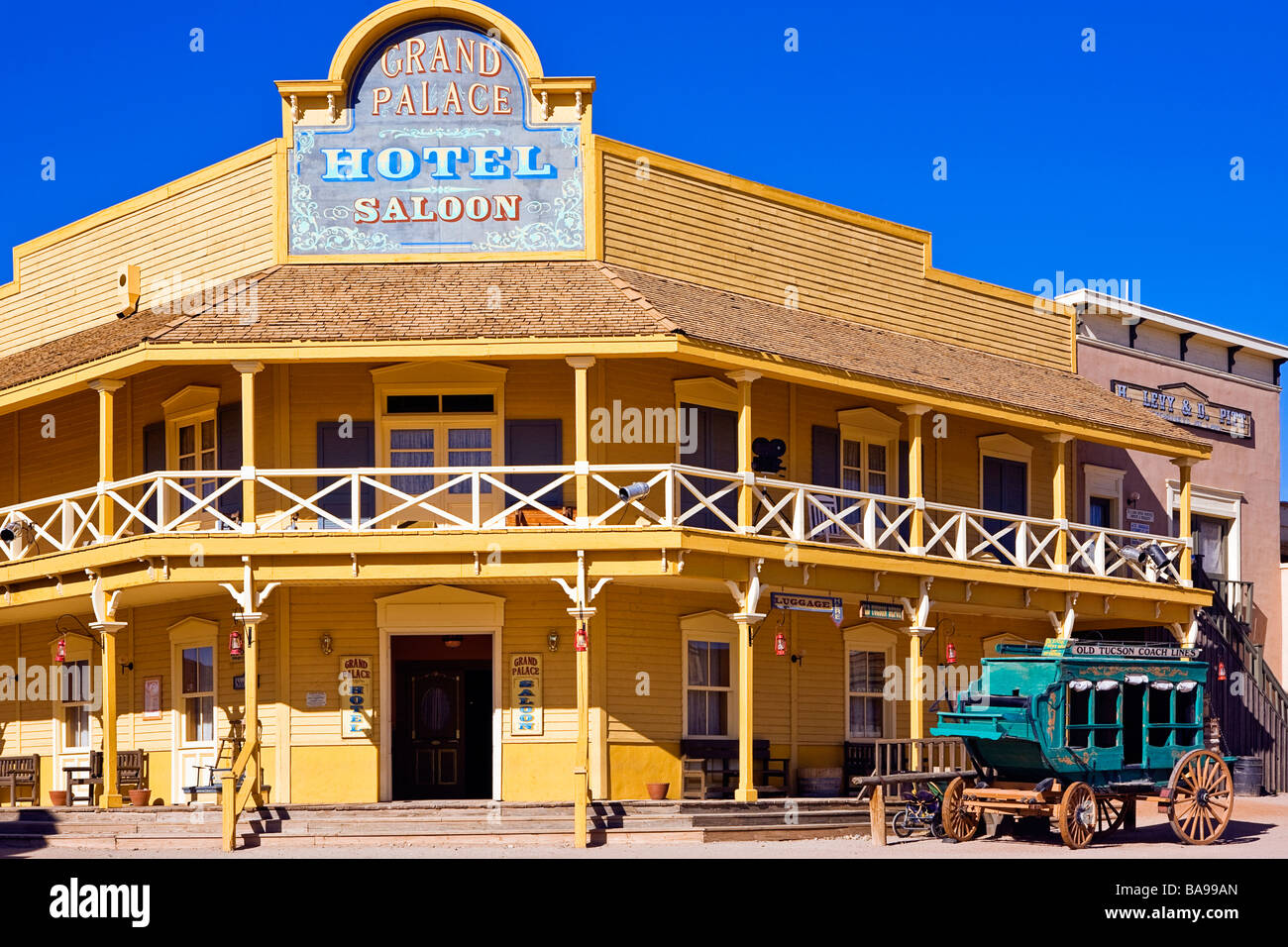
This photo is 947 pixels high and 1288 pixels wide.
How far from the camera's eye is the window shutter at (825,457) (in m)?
27.1

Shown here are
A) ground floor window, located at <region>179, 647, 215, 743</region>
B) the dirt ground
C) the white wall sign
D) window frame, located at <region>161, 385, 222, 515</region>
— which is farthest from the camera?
the white wall sign

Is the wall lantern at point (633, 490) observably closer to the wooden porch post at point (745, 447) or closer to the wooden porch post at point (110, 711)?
the wooden porch post at point (745, 447)

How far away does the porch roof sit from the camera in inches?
900

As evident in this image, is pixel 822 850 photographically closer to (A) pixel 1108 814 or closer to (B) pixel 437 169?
(A) pixel 1108 814

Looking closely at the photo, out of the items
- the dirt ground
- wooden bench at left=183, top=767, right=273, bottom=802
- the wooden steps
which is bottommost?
the dirt ground

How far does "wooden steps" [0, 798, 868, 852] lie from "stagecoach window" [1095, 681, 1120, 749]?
3.90m

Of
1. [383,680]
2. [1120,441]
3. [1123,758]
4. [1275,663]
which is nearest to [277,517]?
[383,680]

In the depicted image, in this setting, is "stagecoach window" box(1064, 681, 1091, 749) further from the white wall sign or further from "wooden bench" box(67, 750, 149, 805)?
"wooden bench" box(67, 750, 149, 805)

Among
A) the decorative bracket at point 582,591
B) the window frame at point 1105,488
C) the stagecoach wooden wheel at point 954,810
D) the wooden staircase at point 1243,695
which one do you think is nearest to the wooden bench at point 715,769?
the decorative bracket at point 582,591

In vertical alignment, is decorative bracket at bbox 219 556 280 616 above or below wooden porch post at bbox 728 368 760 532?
below

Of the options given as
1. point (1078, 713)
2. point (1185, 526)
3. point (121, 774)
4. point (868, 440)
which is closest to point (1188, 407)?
point (1185, 526)

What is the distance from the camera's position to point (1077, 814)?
812 inches

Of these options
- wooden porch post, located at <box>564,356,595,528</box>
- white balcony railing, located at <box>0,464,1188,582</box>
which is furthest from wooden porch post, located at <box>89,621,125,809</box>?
wooden porch post, located at <box>564,356,595,528</box>

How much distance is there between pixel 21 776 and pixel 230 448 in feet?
21.3
